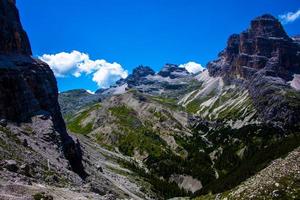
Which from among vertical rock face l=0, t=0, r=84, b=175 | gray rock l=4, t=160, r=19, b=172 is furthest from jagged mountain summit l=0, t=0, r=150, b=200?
gray rock l=4, t=160, r=19, b=172

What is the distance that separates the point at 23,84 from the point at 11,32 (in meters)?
22.3

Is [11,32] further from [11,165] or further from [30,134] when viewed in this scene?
[11,165]

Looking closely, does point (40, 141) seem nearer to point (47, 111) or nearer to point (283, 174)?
point (47, 111)

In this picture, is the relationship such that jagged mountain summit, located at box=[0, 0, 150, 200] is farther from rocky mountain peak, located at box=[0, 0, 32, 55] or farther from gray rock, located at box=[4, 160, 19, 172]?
gray rock, located at box=[4, 160, 19, 172]

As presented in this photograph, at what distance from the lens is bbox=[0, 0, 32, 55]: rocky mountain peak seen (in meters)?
128

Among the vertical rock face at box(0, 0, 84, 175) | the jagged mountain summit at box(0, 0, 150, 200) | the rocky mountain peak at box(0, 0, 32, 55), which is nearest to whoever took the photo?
the jagged mountain summit at box(0, 0, 150, 200)

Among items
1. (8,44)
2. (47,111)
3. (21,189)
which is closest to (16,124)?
(47,111)

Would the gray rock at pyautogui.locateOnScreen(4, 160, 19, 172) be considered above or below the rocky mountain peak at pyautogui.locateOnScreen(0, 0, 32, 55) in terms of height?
below

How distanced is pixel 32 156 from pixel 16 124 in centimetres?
2045

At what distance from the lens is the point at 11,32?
132000 mm

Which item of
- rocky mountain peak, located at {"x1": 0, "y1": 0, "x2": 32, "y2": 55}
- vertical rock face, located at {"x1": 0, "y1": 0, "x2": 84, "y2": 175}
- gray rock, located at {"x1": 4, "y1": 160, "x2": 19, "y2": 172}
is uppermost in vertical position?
rocky mountain peak, located at {"x1": 0, "y1": 0, "x2": 32, "y2": 55}

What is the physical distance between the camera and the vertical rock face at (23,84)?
114 m

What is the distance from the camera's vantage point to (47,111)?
123m

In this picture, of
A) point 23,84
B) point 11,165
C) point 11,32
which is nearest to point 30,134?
point 23,84
